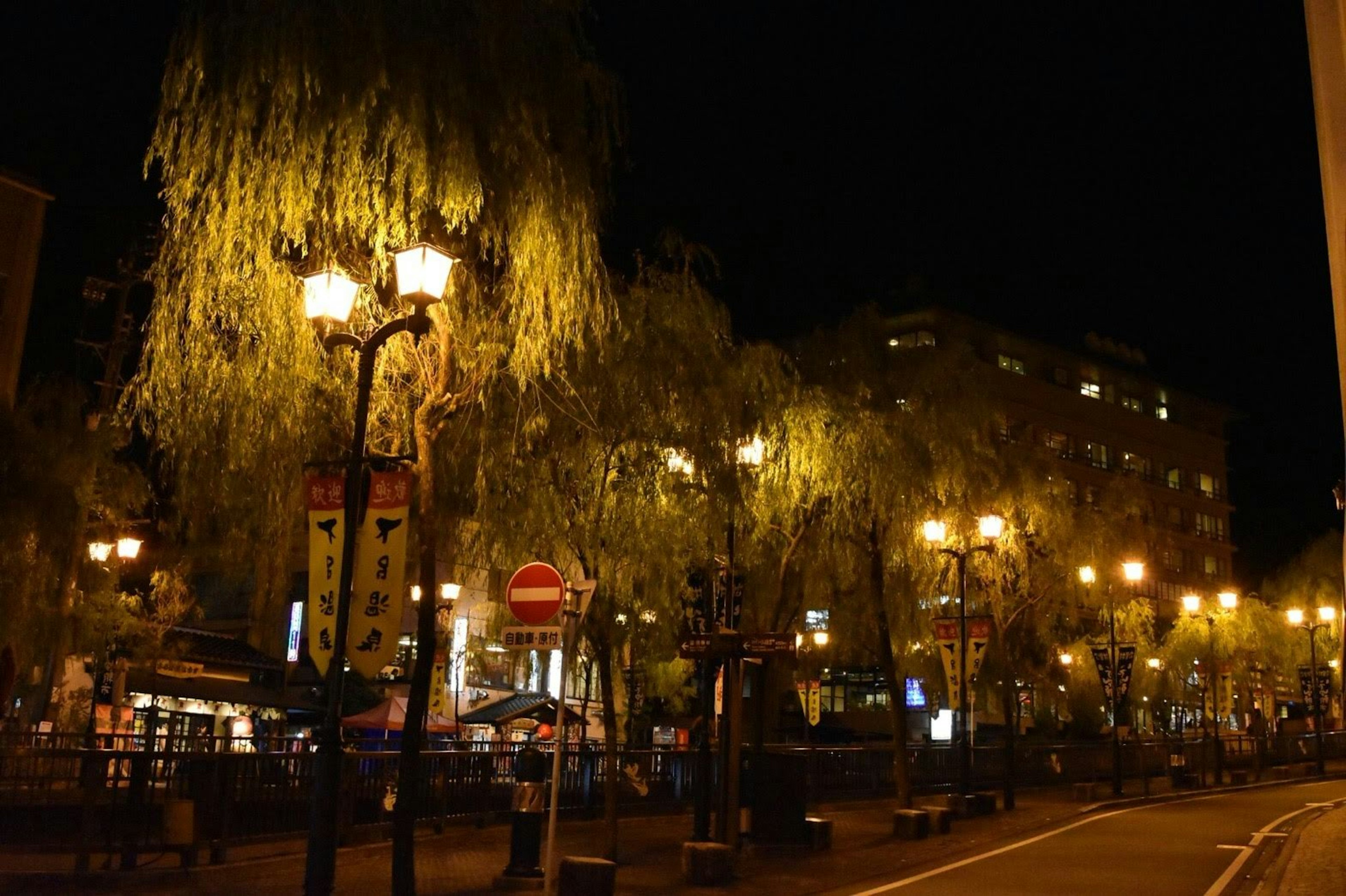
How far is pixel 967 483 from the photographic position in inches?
926

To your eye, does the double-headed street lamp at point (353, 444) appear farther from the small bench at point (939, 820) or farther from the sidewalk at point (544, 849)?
the small bench at point (939, 820)

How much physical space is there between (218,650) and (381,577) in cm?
3239

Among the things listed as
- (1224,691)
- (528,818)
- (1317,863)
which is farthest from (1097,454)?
(528,818)

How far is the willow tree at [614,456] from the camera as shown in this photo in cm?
1512

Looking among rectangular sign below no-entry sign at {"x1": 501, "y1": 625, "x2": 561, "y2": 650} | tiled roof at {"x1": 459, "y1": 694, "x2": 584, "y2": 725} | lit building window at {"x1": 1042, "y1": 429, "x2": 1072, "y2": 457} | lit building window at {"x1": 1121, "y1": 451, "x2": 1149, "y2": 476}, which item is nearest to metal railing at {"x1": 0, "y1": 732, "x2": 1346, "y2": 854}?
rectangular sign below no-entry sign at {"x1": 501, "y1": 625, "x2": 561, "y2": 650}

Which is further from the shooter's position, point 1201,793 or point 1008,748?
point 1201,793

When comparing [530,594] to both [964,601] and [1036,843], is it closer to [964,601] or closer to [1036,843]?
[1036,843]

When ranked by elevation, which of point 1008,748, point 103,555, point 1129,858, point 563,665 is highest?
point 103,555

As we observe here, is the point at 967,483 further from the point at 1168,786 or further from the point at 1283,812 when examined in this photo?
the point at 1168,786

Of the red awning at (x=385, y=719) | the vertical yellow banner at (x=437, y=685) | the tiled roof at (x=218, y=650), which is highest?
the tiled roof at (x=218, y=650)

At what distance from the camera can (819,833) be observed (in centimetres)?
1855

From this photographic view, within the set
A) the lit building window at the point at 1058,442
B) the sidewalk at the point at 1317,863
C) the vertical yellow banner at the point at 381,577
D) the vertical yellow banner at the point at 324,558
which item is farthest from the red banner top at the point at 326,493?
the lit building window at the point at 1058,442

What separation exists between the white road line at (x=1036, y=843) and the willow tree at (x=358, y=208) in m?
6.57

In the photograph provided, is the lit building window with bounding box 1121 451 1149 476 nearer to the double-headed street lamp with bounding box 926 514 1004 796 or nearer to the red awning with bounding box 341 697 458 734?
the double-headed street lamp with bounding box 926 514 1004 796
